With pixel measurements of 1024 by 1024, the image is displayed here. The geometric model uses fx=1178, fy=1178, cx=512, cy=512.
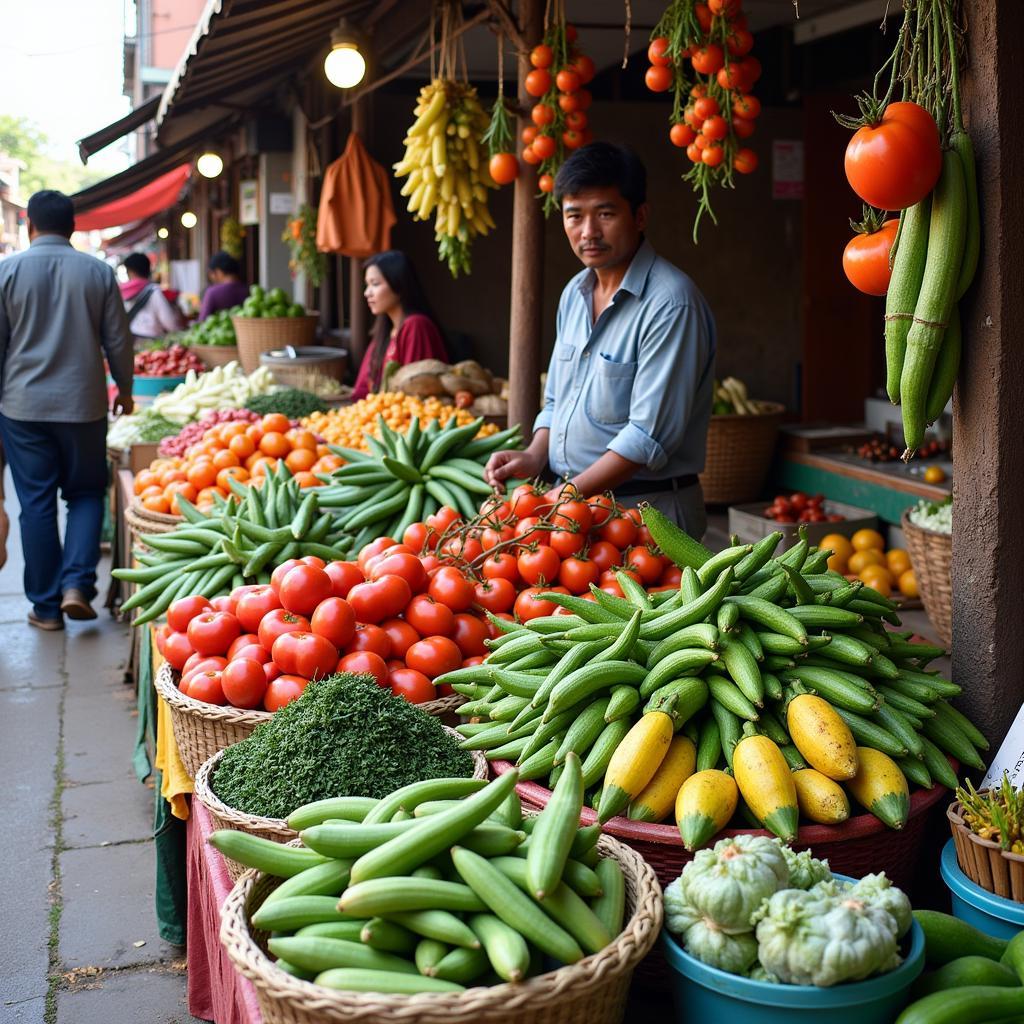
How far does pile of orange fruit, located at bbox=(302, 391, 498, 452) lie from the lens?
18.4ft

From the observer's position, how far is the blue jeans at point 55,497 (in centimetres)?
704

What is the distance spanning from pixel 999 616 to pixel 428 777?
1.23 m

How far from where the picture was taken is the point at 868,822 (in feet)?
6.75

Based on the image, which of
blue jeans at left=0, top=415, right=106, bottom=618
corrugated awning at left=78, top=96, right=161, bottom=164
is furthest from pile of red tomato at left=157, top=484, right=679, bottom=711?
corrugated awning at left=78, top=96, right=161, bottom=164

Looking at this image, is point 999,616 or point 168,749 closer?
point 999,616

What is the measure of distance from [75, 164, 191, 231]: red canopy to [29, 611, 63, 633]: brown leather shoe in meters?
13.2

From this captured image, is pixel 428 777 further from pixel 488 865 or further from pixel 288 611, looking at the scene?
pixel 288 611

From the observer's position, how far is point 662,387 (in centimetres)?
376

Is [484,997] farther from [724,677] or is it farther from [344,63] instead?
[344,63]

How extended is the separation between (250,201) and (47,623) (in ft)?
21.4

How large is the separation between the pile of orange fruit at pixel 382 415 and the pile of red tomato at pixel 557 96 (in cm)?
131

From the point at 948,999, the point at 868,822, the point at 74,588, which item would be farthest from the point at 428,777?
the point at 74,588

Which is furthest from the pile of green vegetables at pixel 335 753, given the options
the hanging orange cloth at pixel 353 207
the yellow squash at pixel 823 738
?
the hanging orange cloth at pixel 353 207

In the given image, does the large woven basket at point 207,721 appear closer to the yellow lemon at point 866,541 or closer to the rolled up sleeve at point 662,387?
the rolled up sleeve at point 662,387
